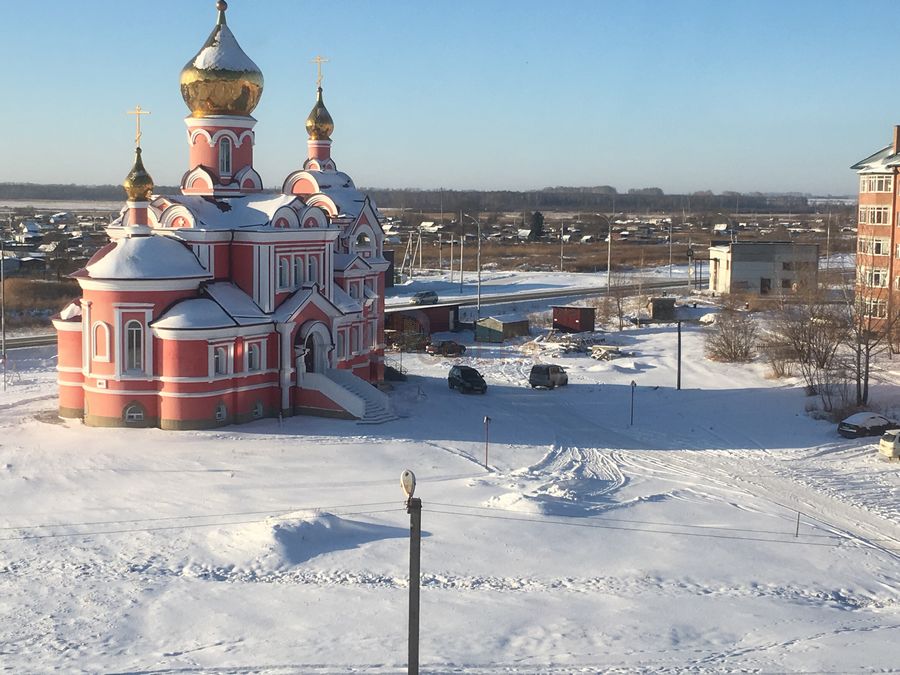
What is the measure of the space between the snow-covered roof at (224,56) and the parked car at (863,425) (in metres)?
16.2

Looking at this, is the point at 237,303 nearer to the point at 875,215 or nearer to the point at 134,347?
the point at 134,347

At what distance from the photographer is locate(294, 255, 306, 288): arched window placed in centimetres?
2664

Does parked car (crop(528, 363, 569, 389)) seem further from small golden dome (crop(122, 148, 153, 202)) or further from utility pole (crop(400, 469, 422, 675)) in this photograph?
utility pole (crop(400, 469, 422, 675))

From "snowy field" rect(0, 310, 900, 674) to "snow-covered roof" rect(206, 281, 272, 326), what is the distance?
8.13 feet

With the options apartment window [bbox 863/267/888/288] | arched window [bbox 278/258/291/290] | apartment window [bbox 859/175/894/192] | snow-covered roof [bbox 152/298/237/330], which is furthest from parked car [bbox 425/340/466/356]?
apartment window [bbox 859/175/894/192]

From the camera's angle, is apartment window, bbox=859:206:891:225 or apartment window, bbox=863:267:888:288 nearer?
apartment window, bbox=863:267:888:288

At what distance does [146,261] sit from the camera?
24.2m

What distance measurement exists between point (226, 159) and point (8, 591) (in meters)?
14.9

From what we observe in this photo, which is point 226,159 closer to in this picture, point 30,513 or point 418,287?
point 30,513

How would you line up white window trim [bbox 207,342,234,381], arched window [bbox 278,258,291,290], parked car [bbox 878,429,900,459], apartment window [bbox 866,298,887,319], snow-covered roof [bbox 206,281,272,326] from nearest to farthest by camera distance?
parked car [bbox 878,429,900,459] < white window trim [bbox 207,342,234,381] < snow-covered roof [bbox 206,281,272,326] < arched window [bbox 278,258,291,290] < apartment window [bbox 866,298,887,319]

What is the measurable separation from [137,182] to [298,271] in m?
4.25

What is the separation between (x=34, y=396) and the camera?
28.5m

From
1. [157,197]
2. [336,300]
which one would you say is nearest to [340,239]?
[336,300]

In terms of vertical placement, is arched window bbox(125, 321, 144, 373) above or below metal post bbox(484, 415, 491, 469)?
above
